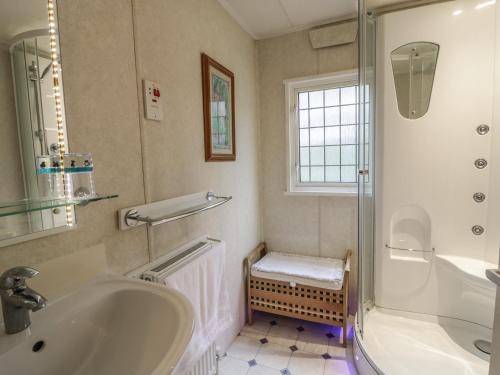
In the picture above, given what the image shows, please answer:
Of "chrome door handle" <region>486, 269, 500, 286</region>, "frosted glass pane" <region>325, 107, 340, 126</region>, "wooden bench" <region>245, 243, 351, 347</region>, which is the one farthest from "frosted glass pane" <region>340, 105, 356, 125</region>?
"chrome door handle" <region>486, 269, 500, 286</region>

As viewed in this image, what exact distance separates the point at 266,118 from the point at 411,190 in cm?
131

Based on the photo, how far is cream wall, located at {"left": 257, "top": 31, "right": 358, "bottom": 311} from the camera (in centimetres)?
226

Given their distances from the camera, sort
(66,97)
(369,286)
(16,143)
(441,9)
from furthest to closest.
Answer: (369,286), (441,9), (66,97), (16,143)

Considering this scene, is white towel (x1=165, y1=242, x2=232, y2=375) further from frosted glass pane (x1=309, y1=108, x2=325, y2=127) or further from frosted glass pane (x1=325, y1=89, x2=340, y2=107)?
frosted glass pane (x1=325, y1=89, x2=340, y2=107)

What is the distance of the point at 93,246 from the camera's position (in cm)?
97

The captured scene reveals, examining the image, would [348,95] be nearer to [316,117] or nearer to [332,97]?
[332,97]

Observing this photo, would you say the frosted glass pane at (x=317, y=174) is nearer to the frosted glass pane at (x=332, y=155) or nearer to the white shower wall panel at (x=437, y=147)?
the frosted glass pane at (x=332, y=155)

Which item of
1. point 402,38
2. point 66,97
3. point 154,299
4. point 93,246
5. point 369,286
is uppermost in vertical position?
point 402,38

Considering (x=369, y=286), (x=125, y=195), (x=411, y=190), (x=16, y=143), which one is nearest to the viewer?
(x=16, y=143)

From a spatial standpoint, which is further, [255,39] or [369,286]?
[255,39]

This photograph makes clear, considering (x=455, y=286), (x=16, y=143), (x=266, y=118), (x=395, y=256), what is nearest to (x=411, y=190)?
(x=395, y=256)

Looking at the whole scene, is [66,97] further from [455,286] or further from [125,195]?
[455,286]

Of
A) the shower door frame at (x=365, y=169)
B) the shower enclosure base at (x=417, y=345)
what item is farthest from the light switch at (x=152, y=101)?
the shower enclosure base at (x=417, y=345)

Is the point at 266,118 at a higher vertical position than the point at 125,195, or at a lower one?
higher
